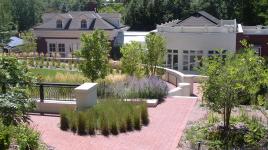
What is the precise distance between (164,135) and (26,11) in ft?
244

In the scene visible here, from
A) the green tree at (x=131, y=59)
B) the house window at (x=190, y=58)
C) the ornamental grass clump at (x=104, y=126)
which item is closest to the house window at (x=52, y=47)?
the house window at (x=190, y=58)

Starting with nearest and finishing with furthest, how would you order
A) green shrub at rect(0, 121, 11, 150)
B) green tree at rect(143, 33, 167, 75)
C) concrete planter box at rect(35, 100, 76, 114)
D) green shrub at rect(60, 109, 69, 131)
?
green shrub at rect(0, 121, 11, 150), green shrub at rect(60, 109, 69, 131), concrete planter box at rect(35, 100, 76, 114), green tree at rect(143, 33, 167, 75)

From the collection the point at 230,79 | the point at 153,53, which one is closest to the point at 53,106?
the point at 230,79

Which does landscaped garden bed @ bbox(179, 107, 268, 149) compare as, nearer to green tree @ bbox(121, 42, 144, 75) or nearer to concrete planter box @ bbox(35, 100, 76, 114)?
concrete planter box @ bbox(35, 100, 76, 114)

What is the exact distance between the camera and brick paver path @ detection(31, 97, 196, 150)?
43.5ft

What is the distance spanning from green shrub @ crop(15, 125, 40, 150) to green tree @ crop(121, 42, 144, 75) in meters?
12.6

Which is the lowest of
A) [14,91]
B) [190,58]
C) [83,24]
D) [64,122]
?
[64,122]

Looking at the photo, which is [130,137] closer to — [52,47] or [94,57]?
[94,57]

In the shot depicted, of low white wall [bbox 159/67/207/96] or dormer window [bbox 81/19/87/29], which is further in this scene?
dormer window [bbox 81/19/87/29]

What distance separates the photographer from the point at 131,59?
952 inches

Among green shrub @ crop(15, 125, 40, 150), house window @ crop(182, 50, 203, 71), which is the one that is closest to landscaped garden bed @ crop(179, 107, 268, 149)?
green shrub @ crop(15, 125, 40, 150)

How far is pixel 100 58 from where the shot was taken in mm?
21688

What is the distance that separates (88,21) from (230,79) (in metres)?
36.1

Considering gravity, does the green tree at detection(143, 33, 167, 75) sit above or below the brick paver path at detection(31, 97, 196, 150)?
above
